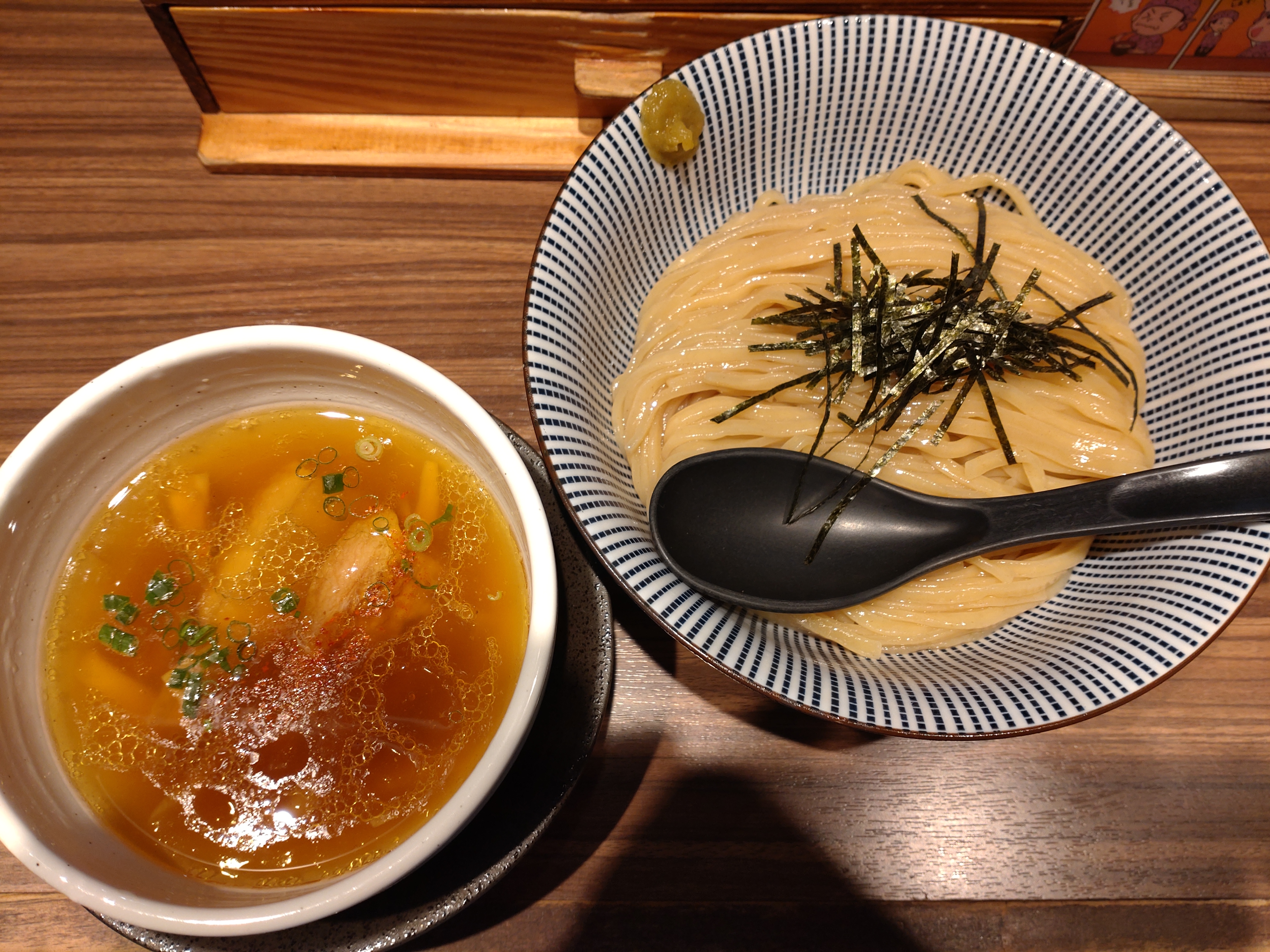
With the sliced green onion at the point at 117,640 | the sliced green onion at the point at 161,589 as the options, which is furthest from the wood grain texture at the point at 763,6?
the sliced green onion at the point at 117,640

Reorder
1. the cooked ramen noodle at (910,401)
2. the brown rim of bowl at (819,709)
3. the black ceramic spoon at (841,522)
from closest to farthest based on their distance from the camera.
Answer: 1. the brown rim of bowl at (819,709)
2. the black ceramic spoon at (841,522)
3. the cooked ramen noodle at (910,401)

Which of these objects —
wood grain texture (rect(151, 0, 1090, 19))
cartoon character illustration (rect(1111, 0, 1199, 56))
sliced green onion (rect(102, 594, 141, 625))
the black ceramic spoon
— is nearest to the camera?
sliced green onion (rect(102, 594, 141, 625))

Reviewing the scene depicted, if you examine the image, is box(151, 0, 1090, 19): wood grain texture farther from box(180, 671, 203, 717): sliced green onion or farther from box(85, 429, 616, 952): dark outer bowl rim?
box(180, 671, 203, 717): sliced green onion

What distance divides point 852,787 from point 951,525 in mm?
649

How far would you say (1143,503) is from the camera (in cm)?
150

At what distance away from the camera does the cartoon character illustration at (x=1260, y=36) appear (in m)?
2.00

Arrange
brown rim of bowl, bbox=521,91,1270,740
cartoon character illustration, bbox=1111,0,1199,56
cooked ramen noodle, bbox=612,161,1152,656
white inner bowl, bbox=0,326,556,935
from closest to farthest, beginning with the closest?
white inner bowl, bbox=0,326,556,935, brown rim of bowl, bbox=521,91,1270,740, cooked ramen noodle, bbox=612,161,1152,656, cartoon character illustration, bbox=1111,0,1199,56

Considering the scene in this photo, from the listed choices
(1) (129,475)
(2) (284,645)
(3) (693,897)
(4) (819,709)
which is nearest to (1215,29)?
(4) (819,709)

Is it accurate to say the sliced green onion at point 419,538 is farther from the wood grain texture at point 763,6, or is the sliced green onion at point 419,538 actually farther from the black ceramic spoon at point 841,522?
the wood grain texture at point 763,6

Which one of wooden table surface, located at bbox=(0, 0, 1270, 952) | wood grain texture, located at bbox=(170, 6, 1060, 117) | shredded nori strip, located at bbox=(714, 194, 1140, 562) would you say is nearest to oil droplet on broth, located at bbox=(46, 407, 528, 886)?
wooden table surface, located at bbox=(0, 0, 1270, 952)

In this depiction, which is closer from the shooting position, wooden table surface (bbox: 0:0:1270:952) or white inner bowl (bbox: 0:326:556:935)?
white inner bowl (bbox: 0:326:556:935)

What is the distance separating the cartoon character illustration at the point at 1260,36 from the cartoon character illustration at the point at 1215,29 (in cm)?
6

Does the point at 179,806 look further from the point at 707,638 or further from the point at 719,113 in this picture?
the point at 719,113

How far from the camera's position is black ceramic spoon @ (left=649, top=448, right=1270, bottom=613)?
4.87ft
